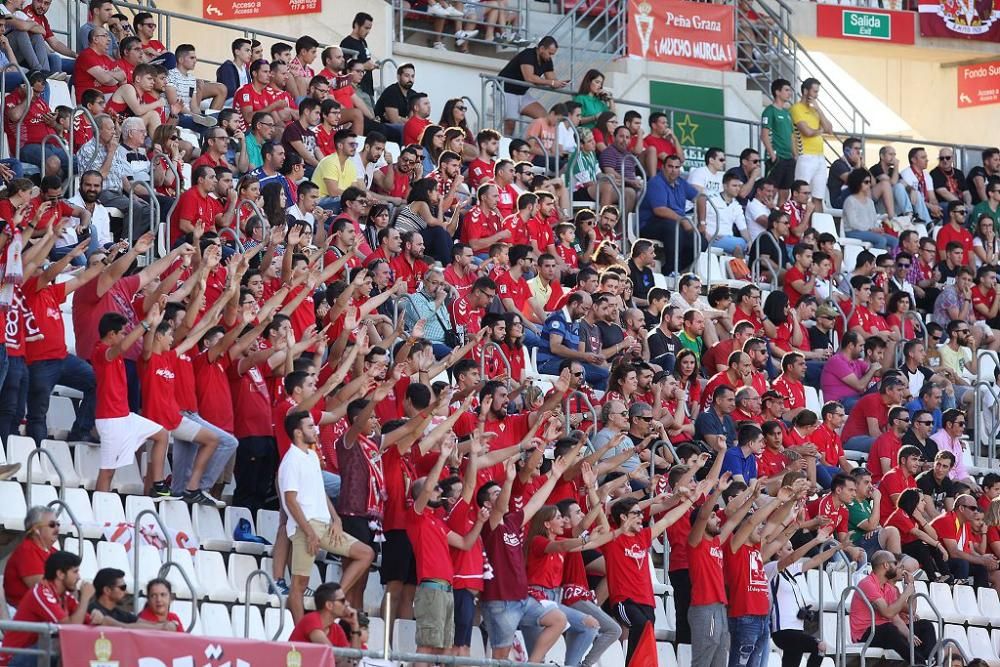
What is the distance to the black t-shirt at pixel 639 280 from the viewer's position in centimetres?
1966

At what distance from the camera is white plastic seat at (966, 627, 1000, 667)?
17.6 meters

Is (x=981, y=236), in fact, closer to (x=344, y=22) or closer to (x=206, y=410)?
(x=344, y=22)

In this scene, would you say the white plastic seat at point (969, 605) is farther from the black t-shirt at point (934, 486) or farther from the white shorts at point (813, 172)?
the white shorts at point (813, 172)

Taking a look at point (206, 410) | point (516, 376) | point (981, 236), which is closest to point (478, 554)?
point (206, 410)

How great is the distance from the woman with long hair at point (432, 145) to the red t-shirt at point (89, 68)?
9.80 feet

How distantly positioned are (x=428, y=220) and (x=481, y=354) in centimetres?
212

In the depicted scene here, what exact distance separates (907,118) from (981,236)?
758 cm

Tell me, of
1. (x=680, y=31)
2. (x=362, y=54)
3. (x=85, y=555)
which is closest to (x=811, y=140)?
(x=680, y=31)

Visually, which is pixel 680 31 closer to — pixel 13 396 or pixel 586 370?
pixel 586 370

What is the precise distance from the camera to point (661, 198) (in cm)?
2103

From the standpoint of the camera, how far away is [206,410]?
47.2ft

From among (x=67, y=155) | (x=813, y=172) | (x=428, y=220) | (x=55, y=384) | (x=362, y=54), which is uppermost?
(x=362, y=54)

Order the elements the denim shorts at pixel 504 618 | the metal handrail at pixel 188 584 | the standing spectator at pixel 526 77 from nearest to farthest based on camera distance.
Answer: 1. the metal handrail at pixel 188 584
2. the denim shorts at pixel 504 618
3. the standing spectator at pixel 526 77

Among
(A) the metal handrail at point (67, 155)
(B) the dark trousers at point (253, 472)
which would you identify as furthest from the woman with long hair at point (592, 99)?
(B) the dark trousers at point (253, 472)
